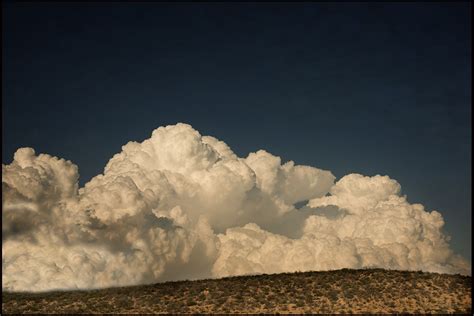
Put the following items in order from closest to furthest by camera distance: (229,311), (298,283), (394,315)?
1. (394,315)
2. (229,311)
3. (298,283)

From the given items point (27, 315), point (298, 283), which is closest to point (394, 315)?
point (298, 283)

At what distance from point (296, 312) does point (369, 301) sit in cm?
1058

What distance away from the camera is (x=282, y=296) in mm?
78625

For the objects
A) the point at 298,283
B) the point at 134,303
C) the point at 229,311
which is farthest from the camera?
the point at 298,283

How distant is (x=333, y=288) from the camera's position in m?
81.1

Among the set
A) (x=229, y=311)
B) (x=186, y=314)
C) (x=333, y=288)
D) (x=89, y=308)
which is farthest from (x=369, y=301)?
(x=89, y=308)

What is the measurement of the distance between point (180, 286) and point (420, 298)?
35.2 meters

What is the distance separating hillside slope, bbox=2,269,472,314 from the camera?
74.4 meters

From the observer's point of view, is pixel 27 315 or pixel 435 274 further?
pixel 435 274

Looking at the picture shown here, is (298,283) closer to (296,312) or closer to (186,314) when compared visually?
(296,312)

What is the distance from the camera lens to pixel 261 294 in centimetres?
7962

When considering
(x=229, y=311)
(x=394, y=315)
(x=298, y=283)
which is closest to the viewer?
(x=394, y=315)

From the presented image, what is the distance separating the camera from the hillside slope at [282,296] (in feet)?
244

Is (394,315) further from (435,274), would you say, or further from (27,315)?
(27,315)
